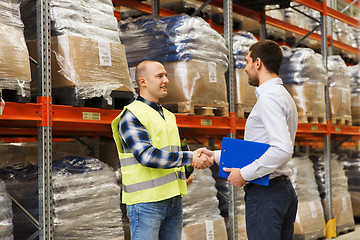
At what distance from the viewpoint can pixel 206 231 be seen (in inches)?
216

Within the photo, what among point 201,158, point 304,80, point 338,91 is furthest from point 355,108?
point 201,158

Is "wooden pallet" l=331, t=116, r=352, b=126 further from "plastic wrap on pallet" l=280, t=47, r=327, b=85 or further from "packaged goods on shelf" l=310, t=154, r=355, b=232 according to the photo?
"plastic wrap on pallet" l=280, t=47, r=327, b=85

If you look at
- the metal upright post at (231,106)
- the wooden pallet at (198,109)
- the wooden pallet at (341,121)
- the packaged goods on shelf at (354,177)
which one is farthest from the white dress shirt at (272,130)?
the packaged goods on shelf at (354,177)

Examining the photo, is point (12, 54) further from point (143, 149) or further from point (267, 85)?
point (267, 85)

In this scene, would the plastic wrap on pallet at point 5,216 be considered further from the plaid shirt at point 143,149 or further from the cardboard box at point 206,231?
the cardboard box at point 206,231

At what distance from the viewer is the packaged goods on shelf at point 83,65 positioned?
4.14 metres

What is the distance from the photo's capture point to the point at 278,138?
3203 mm

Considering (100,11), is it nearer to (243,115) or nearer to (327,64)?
(243,115)

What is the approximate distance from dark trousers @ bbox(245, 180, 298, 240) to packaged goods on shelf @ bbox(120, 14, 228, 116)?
6.58 ft

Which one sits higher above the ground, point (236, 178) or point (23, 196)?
point (236, 178)

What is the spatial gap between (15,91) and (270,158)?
78.0 inches

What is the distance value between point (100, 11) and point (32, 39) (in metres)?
0.67

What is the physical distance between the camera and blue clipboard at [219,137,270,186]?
3318 mm

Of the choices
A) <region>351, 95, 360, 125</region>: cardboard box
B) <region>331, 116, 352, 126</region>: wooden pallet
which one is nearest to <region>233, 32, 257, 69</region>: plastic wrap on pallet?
<region>331, 116, 352, 126</region>: wooden pallet
